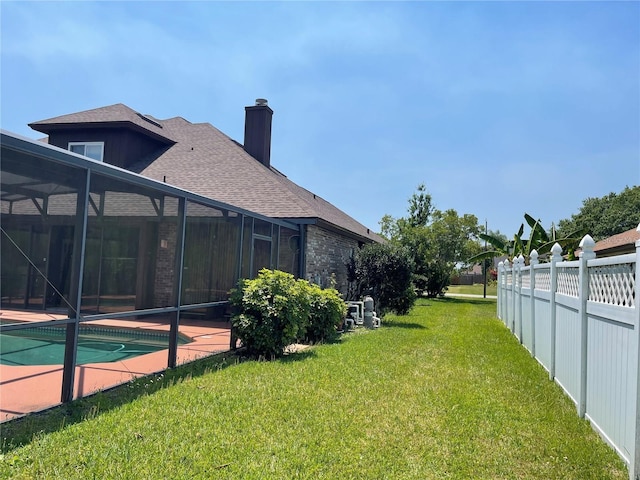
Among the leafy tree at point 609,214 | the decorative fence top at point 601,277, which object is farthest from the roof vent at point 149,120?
the leafy tree at point 609,214

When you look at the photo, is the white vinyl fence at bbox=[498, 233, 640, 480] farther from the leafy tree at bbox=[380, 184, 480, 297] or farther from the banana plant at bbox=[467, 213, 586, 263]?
the leafy tree at bbox=[380, 184, 480, 297]

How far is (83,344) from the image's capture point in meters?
6.45

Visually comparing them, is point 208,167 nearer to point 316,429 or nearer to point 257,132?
point 257,132

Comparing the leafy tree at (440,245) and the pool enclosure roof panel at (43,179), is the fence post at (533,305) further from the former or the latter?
the leafy tree at (440,245)

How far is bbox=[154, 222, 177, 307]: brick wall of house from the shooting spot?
6.55 metres

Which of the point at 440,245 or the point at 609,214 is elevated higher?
the point at 609,214

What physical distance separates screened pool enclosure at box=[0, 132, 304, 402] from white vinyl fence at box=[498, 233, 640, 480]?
520 centimetres

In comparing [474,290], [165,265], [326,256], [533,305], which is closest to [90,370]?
[165,265]

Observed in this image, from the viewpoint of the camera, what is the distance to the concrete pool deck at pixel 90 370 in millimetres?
4887

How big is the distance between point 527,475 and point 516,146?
760 inches

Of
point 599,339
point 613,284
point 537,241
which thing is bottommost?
point 599,339

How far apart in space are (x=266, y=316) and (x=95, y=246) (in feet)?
11.1

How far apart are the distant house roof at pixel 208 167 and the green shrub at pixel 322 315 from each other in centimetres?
272

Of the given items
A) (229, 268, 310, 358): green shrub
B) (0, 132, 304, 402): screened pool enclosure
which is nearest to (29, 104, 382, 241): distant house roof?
(229, 268, 310, 358): green shrub
